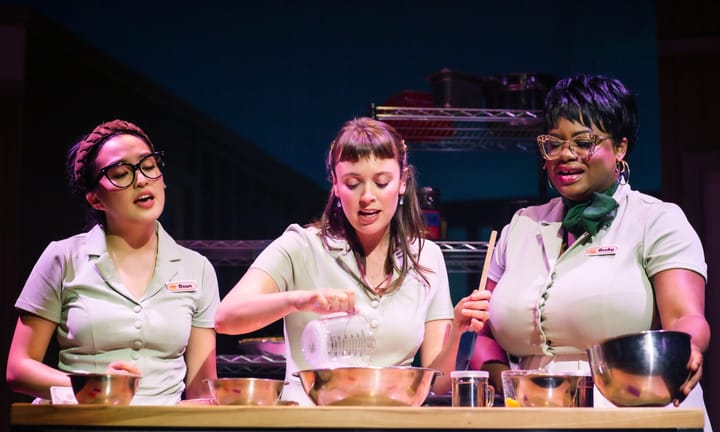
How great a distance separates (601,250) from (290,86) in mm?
3131

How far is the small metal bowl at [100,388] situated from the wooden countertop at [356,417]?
0.05 m

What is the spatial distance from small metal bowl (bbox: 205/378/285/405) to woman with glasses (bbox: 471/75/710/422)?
3.08 ft

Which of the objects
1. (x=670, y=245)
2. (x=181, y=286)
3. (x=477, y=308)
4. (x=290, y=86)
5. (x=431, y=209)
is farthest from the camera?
(x=290, y=86)

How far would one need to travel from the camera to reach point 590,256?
2543 millimetres

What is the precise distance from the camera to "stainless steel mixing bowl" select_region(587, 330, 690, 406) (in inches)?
70.2

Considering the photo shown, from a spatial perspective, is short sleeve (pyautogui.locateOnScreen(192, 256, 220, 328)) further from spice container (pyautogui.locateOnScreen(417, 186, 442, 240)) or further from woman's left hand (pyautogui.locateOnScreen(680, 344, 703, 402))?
woman's left hand (pyautogui.locateOnScreen(680, 344, 703, 402))

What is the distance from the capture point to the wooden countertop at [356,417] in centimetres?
171

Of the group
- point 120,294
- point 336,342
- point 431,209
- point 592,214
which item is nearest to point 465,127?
point 431,209

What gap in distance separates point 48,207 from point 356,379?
11.2ft

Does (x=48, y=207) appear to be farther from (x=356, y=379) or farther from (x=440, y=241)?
(x=356, y=379)

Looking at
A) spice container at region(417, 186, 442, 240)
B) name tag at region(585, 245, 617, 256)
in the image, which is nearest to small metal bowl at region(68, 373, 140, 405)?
name tag at region(585, 245, 617, 256)

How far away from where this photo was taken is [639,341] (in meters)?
1.79

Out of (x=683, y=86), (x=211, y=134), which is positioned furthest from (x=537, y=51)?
(x=211, y=134)

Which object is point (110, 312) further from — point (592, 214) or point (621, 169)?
point (621, 169)
